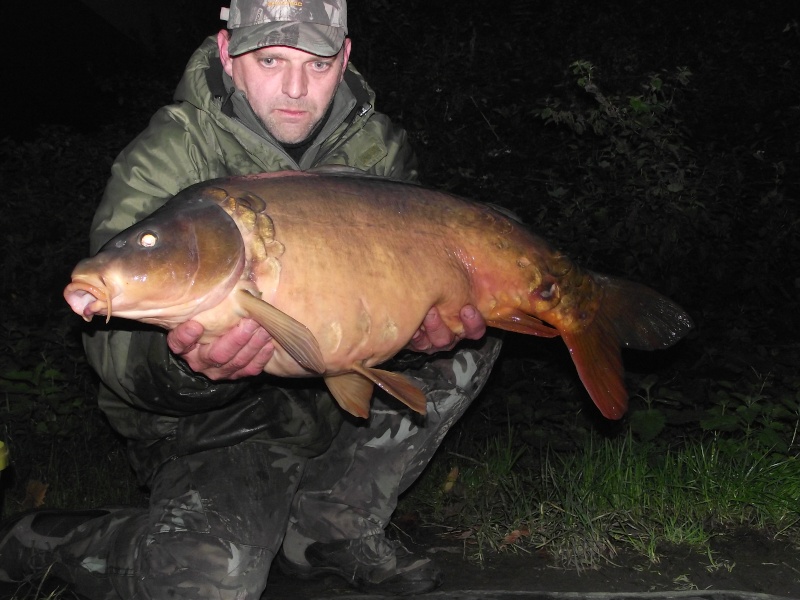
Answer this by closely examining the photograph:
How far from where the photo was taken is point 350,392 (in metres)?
2.23

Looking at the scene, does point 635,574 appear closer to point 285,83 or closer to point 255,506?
point 255,506

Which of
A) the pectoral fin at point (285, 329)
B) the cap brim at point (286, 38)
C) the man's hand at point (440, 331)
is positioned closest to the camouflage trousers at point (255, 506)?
the man's hand at point (440, 331)

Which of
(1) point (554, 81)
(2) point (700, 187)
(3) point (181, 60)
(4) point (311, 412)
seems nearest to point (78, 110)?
(3) point (181, 60)

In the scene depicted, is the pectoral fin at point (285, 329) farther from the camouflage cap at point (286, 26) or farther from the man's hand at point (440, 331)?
the camouflage cap at point (286, 26)

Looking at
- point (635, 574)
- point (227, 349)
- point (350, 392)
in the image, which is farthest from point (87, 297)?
point (635, 574)

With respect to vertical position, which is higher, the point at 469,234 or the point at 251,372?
the point at 469,234

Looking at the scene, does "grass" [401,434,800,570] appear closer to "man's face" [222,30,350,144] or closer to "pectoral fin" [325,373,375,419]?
"pectoral fin" [325,373,375,419]

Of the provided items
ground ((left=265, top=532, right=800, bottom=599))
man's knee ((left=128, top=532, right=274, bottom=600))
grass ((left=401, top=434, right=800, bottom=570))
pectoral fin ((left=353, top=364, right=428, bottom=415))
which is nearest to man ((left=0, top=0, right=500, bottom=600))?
man's knee ((left=128, top=532, right=274, bottom=600))

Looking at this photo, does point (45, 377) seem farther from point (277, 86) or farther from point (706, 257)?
point (706, 257)

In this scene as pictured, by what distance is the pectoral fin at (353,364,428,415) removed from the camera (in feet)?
6.97

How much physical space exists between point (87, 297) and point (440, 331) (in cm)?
91

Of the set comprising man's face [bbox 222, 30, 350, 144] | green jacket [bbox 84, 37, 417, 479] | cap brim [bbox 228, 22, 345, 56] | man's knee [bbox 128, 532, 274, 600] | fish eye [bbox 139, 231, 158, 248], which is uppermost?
cap brim [bbox 228, 22, 345, 56]

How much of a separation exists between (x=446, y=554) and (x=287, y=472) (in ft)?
2.01

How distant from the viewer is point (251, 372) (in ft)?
7.20
